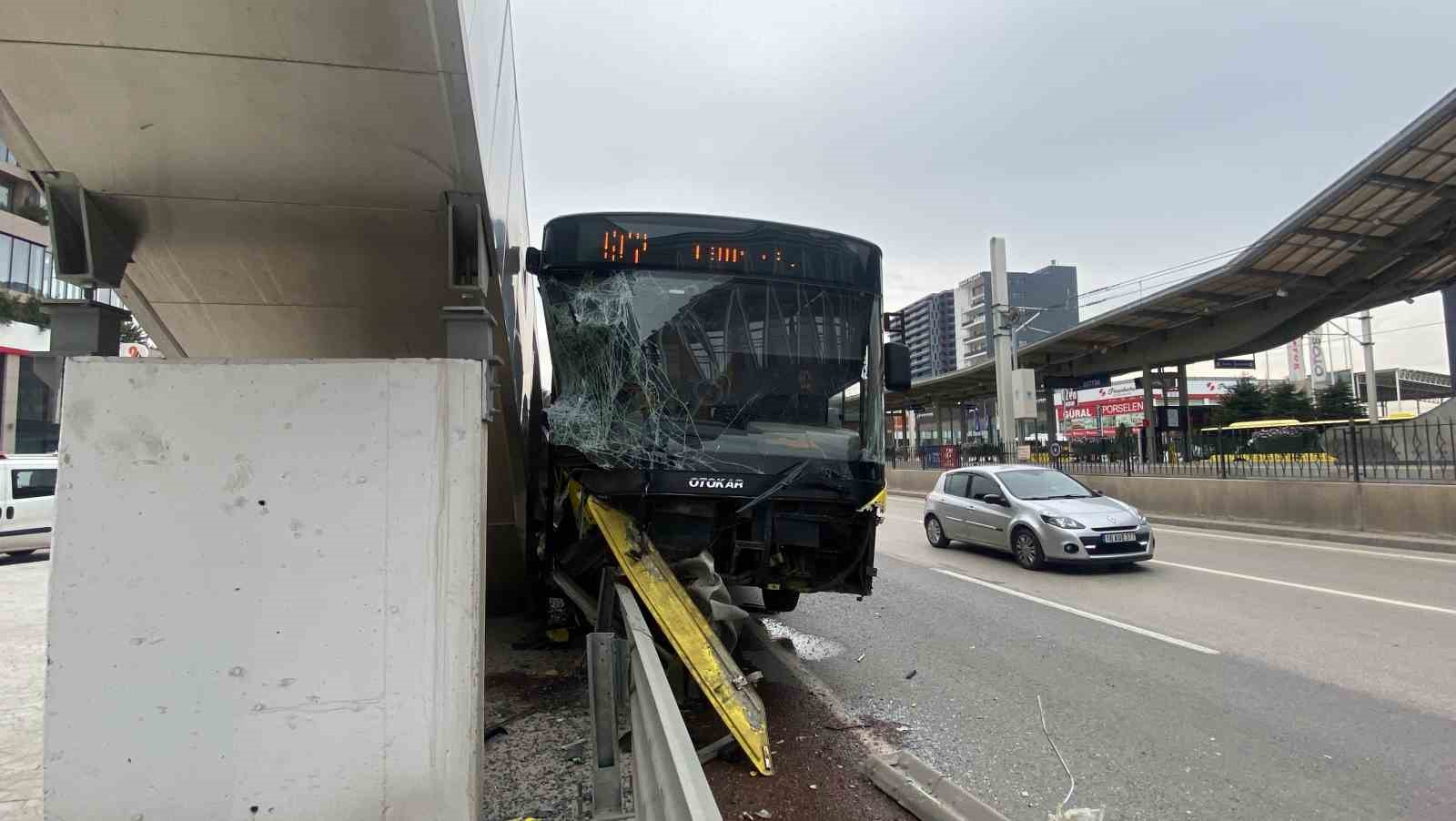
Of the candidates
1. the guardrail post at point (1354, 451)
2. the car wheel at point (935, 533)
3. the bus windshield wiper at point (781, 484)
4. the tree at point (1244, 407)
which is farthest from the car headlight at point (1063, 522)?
the tree at point (1244, 407)

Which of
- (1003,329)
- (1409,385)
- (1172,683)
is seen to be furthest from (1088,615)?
(1409,385)

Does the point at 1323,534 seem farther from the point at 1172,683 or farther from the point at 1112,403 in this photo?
the point at 1112,403

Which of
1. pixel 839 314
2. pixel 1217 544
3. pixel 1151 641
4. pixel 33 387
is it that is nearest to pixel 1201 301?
pixel 1217 544

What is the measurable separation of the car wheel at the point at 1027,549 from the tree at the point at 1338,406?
4475cm

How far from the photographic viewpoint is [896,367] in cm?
562

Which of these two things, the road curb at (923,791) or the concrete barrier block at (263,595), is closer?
the concrete barrier block at (263,595)

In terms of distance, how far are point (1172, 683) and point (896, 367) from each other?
10.2ft

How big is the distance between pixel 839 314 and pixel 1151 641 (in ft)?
13.8

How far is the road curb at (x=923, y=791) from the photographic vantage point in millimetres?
3398

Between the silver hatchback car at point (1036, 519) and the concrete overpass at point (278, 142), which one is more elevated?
the concrete overpass at point (278, 142)

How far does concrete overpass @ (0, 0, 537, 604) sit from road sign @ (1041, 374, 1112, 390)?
1366 inches

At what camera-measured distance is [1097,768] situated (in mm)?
4059

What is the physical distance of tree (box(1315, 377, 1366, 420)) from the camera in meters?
43.8

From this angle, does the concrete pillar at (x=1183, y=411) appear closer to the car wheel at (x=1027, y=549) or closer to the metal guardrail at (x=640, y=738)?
the car wheel at (x=1027, y=549)
